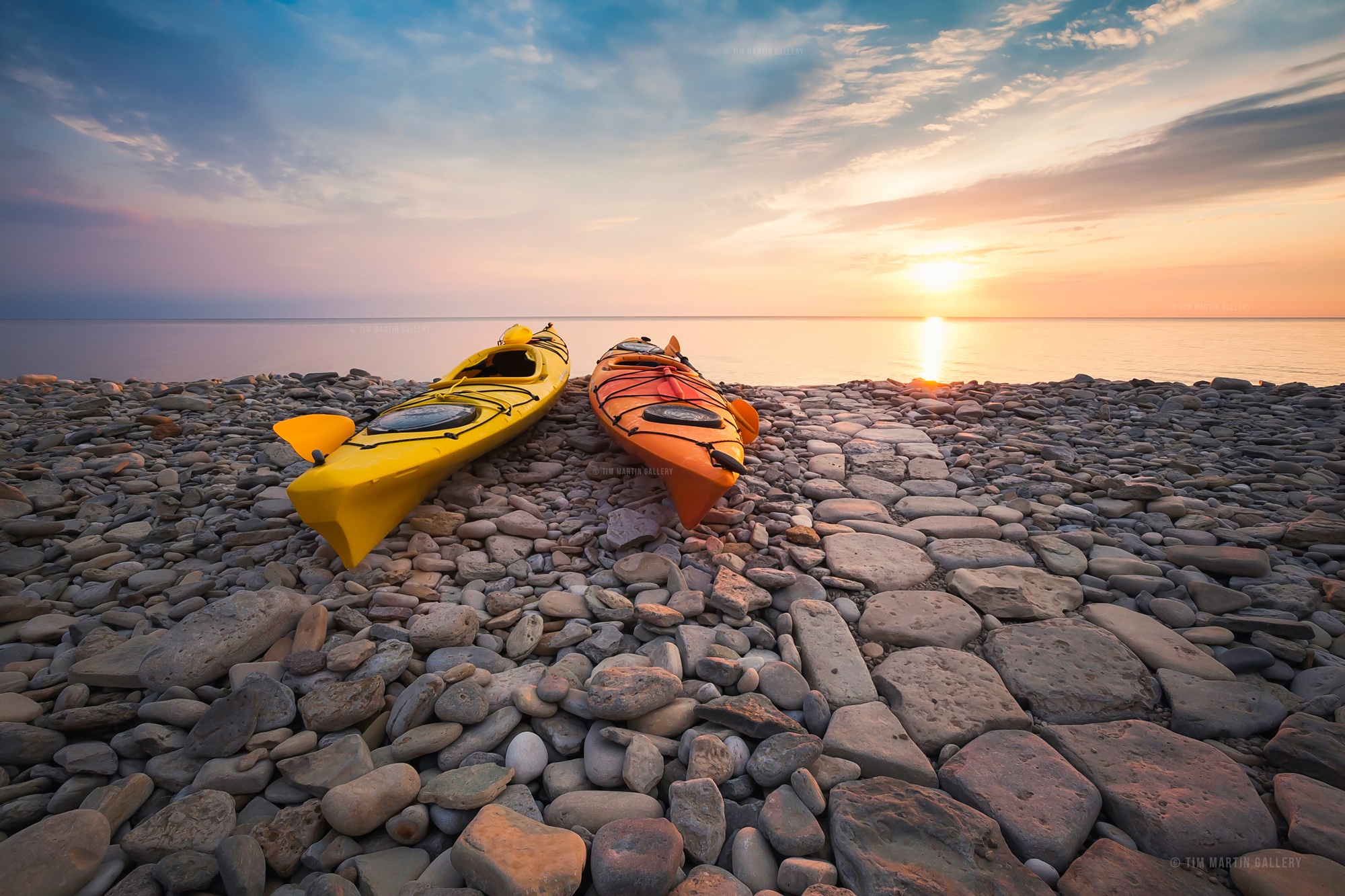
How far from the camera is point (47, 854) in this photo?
176cm

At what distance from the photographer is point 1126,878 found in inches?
71.5

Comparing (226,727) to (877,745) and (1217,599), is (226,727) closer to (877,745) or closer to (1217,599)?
(877,745)

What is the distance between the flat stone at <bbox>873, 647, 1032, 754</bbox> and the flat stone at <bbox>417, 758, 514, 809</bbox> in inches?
75.5

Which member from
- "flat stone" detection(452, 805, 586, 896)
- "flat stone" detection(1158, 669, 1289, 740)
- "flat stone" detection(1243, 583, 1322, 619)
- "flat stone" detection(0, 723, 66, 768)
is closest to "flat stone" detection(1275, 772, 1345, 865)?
"flat stone" detection(1158, 669, 1289, 740)

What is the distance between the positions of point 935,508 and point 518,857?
4.22 m

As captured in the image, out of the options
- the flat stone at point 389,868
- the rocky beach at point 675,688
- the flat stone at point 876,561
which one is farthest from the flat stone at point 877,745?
the flat stone at point 389,868

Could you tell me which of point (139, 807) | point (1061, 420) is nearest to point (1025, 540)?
point (1061, 420)

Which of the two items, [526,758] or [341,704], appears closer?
[526,758]

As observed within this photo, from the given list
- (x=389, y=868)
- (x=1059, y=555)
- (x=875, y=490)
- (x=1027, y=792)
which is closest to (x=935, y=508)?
(x=875, y=490)

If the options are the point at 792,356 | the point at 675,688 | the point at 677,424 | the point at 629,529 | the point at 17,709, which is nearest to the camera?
Answer: the point at 17,709

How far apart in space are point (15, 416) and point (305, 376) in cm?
324

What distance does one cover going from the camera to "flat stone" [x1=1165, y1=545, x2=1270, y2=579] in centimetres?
337

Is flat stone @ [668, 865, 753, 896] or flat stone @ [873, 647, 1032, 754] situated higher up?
flat stone @ [873, 647, 1032, 754]

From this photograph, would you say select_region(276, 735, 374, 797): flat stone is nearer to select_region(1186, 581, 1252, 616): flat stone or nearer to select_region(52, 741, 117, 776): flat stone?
select_region(52, 741, 117, 776): flat stone
